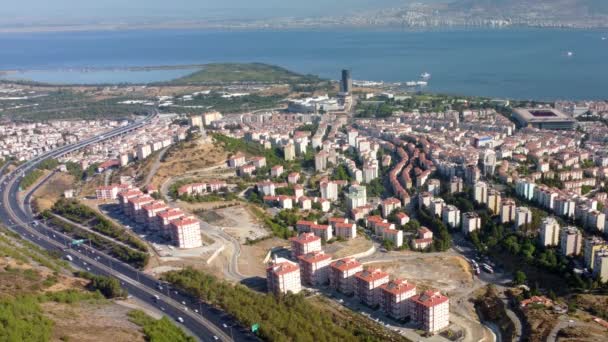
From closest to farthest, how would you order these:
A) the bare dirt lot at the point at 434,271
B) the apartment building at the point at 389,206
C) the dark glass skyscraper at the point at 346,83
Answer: the bare dirt lot at the point at 434,271, the apartment building at the point at 389,206, the dark glass skyscraper at the point at 346,83

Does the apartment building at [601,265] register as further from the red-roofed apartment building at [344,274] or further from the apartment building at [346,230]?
the apartment building at [346,230]

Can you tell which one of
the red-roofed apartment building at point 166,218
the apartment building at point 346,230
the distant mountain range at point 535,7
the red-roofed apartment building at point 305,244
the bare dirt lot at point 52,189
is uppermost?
the distant mountain range at point 535,7

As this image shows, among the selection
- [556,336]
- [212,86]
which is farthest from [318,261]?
[212,86]

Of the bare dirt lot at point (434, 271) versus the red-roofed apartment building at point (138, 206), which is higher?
the red-roofed apartment building at point (138, 206)

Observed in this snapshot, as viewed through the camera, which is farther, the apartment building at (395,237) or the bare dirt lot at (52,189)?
the bare dirt lot at (52,189)

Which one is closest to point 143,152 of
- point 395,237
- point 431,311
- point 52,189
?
point 52,189

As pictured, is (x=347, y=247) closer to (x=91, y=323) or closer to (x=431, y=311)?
(x=431, y=311)

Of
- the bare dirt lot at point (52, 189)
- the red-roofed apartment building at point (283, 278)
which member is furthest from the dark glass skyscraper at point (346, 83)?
the red-roofed apartment building at point (283, 278)

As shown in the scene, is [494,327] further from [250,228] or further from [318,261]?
[250,228]
